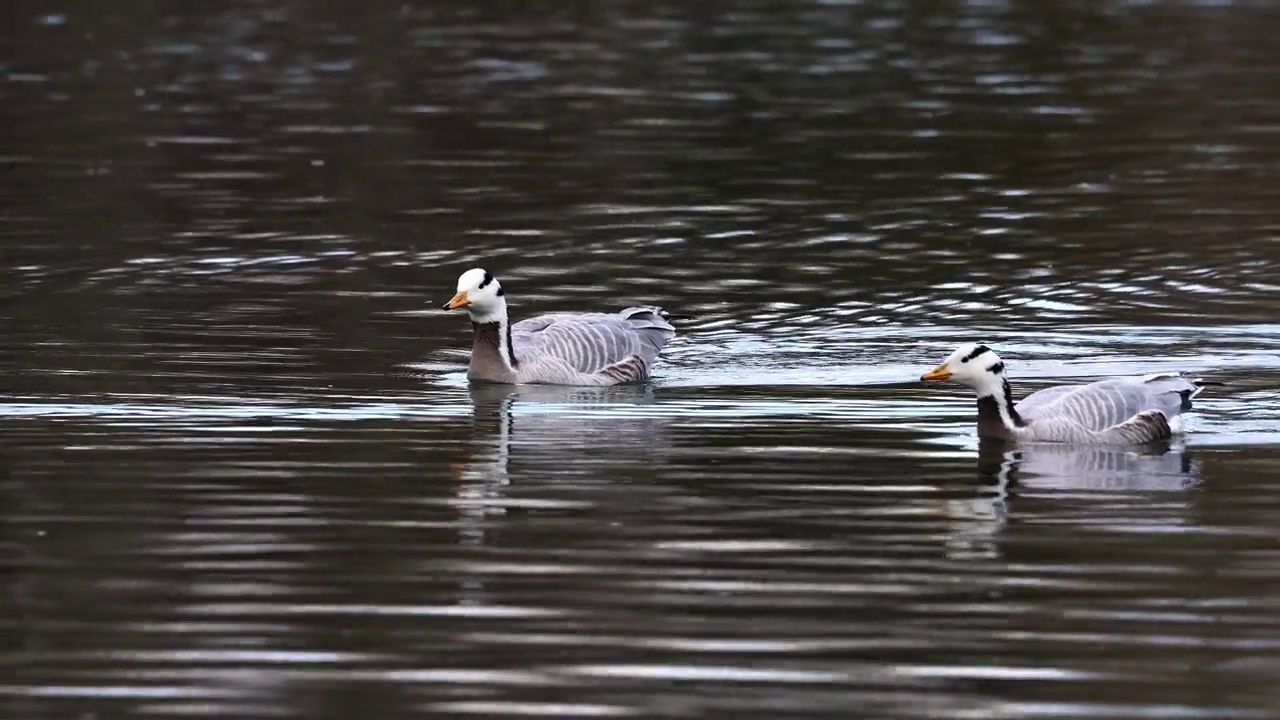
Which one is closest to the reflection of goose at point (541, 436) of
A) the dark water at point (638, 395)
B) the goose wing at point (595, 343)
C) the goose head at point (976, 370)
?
the dark water at point (638, 395)

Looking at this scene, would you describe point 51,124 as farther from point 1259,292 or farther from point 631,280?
point 1259,292

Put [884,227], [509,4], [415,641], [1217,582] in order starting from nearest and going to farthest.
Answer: [415,641], [1217,582], [884,227], [509,4]

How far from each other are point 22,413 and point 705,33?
107ft

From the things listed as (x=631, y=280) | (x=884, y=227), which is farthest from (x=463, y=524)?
(x=884, y=227)

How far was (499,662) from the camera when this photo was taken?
10875mm

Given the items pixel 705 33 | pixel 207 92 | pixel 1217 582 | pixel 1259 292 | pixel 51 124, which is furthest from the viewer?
pixel 705 33

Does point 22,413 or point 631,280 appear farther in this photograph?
point 631,280

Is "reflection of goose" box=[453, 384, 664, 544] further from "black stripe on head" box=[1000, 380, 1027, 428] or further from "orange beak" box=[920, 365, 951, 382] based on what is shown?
"black stripe on head" box=[1000, 380, 1027, 428]

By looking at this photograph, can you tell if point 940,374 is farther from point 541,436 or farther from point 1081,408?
point 541,436

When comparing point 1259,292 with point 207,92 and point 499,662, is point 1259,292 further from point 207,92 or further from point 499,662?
point 207,92

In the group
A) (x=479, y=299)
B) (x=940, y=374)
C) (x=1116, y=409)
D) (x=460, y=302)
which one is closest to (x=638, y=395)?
(x=479, y=299)

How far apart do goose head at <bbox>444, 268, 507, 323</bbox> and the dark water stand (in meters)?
0.67

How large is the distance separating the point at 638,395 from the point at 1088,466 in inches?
178

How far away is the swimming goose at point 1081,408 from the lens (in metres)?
16.8
